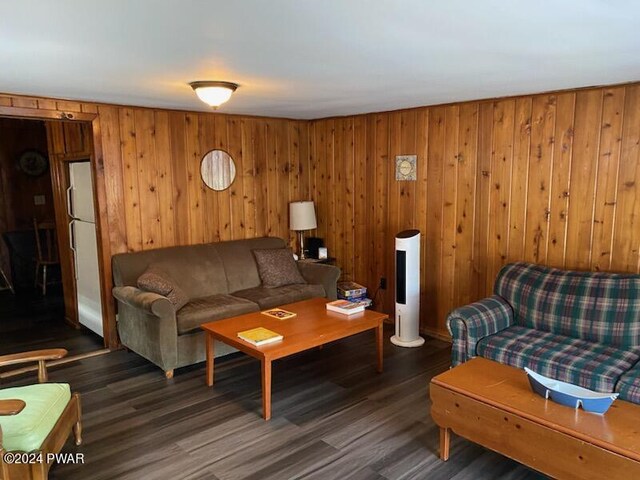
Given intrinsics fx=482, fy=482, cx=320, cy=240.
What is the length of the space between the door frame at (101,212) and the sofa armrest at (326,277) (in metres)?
1.82

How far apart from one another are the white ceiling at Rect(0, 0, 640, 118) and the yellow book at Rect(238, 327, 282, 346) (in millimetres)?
1657

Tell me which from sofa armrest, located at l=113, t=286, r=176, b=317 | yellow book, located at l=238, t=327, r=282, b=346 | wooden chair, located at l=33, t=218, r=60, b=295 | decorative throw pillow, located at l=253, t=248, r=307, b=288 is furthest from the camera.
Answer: wooden chair, located at l=33, t=218, r=60, b=295

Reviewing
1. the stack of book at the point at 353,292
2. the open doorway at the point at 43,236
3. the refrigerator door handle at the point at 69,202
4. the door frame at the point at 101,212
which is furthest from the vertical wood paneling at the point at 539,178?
the refrigerator door handle at the point at 69,202

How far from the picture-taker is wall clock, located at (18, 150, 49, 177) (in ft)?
21.9

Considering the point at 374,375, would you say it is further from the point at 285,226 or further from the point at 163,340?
the point at 285,226

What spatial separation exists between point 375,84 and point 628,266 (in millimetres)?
2169

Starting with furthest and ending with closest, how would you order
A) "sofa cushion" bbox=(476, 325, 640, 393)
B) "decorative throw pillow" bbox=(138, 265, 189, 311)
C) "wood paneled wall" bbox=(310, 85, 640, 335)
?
"decorative throw pillow" bbox=(138, 265, 189, 311), "wood paneled wall" bbox=(310, 85, 640, 335), "sofa cushion" bbox=(476, 325, 640, 393)

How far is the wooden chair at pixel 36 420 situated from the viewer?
2047 mm

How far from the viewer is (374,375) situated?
371 cm

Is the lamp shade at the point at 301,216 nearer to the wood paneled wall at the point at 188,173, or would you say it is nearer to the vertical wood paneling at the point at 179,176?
the wood paneled wall at the point at 188,173

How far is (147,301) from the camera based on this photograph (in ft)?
11.7

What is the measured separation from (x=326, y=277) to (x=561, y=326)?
6.95 feet

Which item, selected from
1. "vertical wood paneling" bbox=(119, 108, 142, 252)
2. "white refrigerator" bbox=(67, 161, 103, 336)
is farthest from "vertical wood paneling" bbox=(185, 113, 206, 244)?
"white refrigerator" bbox=(67, 161, 103, 336)

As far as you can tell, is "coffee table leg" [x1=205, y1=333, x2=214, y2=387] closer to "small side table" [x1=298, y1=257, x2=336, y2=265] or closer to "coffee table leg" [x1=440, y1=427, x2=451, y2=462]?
"coffee table leg" [x1=440, y1=427, x2=451, y2=462]
